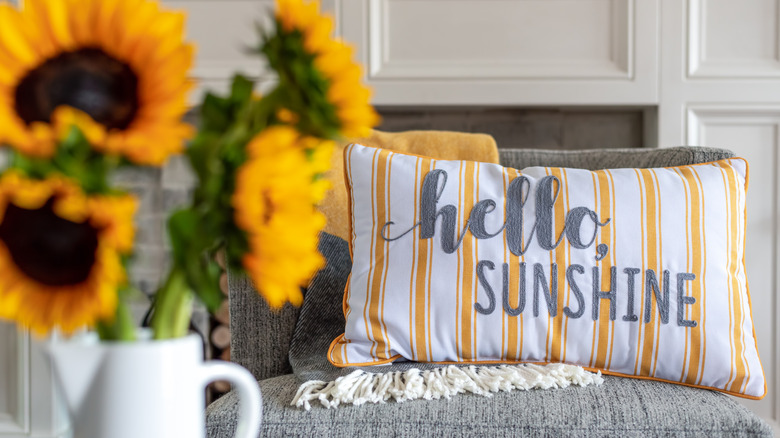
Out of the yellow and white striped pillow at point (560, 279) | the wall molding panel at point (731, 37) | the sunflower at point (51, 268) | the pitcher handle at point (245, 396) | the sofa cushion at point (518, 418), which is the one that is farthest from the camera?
the wall molding panel at point (731, 37)

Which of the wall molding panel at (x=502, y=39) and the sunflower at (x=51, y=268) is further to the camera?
the wall molding panel at (x=502, y=39)

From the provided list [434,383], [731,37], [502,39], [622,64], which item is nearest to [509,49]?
[502,39]

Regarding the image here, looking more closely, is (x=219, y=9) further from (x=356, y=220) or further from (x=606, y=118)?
(x=606, y=118)

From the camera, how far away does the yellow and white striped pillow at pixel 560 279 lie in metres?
0.95

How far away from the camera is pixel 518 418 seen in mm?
839

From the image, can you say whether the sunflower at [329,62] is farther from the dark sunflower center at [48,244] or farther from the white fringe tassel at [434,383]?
the white fringe tassel at [434,383]

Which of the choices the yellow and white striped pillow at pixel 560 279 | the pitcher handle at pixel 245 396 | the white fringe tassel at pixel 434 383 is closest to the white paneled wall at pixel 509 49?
the yellow and white striped pillow at pixel 560 279

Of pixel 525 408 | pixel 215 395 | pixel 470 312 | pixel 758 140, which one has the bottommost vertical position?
pixel 215 395

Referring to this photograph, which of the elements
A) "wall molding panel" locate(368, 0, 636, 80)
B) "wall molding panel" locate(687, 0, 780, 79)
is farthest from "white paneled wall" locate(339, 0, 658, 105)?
"wall molding panel" locate(687, 0, 780, 79)

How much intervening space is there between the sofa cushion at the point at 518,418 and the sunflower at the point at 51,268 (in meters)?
0.59

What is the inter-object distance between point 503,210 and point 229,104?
2.29 ft

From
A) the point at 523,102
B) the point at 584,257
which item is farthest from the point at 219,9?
the point at 584,257

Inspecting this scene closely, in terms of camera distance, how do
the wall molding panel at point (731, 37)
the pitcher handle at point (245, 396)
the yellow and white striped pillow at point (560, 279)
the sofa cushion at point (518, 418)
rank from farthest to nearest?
the wall molding panel at point (731, 37)
the yellow and white striped pillow at point (560, 279)
the sofa cushion at point (518, 418)
the pitcher handle at point (245, 396)

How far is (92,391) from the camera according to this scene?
35 cm
